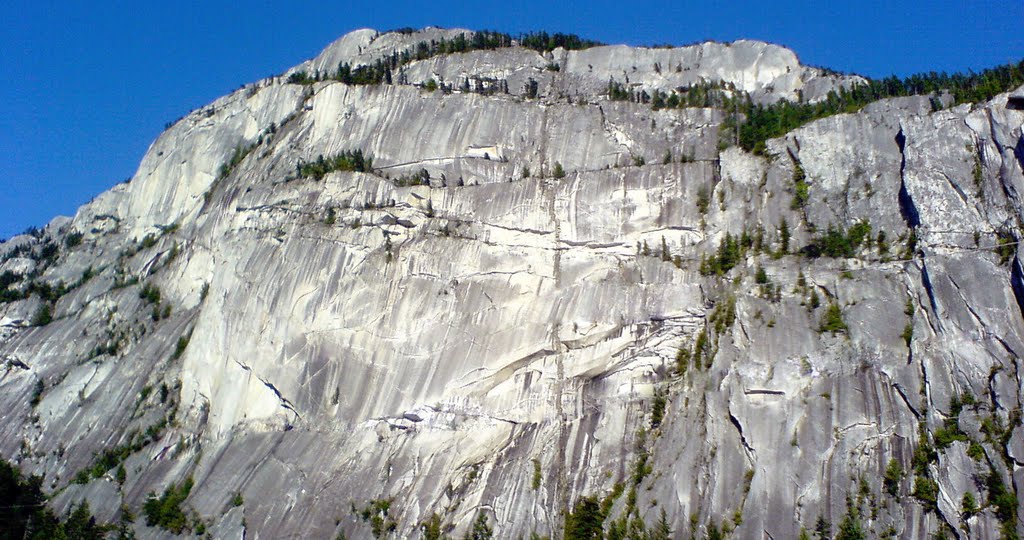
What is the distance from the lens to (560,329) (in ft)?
198

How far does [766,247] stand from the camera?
6147 cm

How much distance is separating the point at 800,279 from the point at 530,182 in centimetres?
1807

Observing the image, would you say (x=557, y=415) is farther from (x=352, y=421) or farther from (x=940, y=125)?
(x=940, y=125)

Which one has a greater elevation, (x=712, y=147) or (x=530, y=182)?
(x=712, y=147)

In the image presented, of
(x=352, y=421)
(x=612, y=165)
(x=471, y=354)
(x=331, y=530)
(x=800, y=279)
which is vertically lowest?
(x=331, y=530)

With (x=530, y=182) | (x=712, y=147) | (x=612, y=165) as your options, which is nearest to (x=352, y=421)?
(x=530, y=182)

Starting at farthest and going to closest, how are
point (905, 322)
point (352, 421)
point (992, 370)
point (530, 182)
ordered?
point (530, 182) → point (352, 421) → point (905, 322) → point (992, 370)

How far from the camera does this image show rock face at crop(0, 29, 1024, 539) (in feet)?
168

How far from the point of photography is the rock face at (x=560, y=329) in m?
51.2

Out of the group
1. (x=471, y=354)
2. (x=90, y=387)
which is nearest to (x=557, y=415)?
(x=471, y=354)

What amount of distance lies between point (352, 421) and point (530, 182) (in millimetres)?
18544

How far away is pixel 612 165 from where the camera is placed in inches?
2709

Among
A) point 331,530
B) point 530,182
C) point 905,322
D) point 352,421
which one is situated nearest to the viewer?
point 905,322

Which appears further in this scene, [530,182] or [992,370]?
[530,182]
